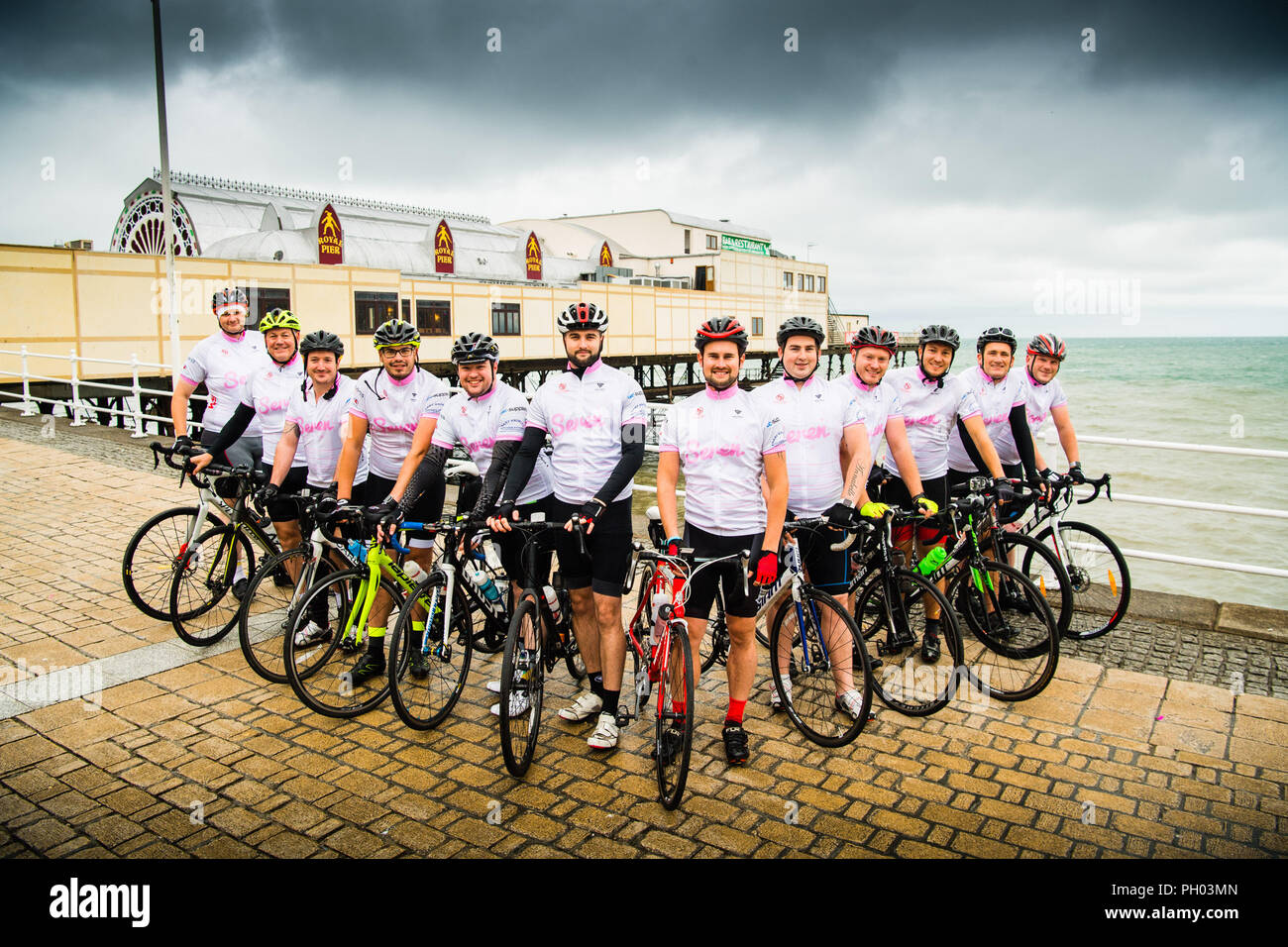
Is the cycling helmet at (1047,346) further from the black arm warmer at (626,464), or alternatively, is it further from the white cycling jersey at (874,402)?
the black arm warmer at (626,464)

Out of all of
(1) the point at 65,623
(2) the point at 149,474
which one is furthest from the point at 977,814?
(2) the point at 149,474

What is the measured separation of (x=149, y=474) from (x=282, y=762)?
29.4 feet

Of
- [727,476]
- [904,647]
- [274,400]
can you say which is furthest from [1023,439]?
[274,400]

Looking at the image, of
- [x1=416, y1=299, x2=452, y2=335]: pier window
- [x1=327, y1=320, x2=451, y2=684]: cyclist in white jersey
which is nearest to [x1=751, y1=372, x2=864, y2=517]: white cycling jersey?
[x1=327, y1=320, x2=451, y2=684]: cyclist in white jersey

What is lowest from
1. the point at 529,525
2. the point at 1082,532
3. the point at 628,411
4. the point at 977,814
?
the point at 977,814

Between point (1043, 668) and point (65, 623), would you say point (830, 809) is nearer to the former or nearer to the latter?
point (1043, 668)

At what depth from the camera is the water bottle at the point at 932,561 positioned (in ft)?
17.6

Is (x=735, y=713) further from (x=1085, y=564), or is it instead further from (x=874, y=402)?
(x=1085, y=564)

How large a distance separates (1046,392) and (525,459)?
4393mm

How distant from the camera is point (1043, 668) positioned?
5.03 meters

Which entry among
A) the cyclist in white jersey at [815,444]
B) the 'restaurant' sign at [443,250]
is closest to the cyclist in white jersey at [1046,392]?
the cyclist in white jersey at [815,444]

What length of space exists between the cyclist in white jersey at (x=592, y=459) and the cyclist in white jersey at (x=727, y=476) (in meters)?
0.31

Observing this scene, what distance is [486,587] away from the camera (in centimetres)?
516
